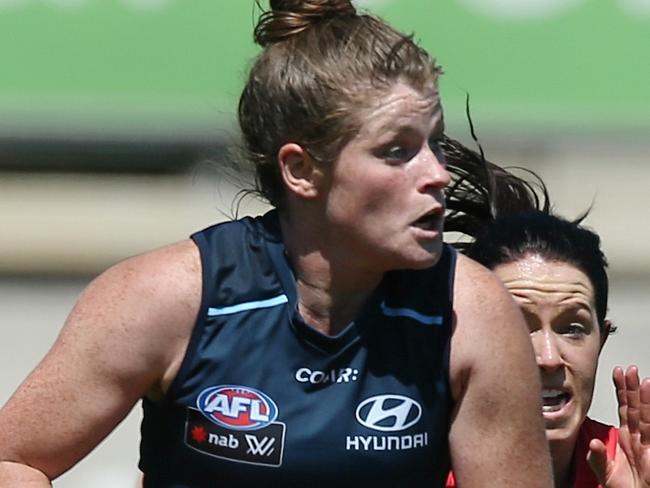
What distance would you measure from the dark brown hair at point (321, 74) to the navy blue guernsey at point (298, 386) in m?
0.23

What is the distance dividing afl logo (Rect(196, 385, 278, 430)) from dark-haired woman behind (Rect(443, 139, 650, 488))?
0.60m

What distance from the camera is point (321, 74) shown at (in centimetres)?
307

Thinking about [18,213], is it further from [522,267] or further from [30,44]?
[522,267]

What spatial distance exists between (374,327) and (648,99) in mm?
6266

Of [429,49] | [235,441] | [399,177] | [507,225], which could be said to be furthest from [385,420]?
[429,49]

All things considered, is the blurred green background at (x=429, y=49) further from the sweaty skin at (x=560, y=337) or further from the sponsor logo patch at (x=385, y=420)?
the sponsor logo patch at (x=385, y=420)

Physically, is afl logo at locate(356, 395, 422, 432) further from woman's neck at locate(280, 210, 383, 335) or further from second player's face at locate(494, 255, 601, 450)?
second player's face at locate(494, 255, 601, 450)

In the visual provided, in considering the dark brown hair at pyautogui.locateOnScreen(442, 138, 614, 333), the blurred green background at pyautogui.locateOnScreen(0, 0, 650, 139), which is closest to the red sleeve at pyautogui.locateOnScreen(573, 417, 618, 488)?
the dark brown hair at pyautogui.locateOnScreen(442, 138, 614, 333)

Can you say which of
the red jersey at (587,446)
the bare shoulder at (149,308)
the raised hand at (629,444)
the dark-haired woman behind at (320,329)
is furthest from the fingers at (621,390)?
the bare shoulder at (149,308)

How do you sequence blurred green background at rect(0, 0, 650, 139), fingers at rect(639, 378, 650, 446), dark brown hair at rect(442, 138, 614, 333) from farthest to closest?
blurred green background at rect(0, 0, 650, 139) < dark brown hair at rect(442, 138, 614, 333) < fingers at rect(639, 378, 650, 446)

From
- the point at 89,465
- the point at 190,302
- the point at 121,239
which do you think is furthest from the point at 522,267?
the point at 121,239

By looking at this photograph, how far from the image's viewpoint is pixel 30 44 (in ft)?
29.3

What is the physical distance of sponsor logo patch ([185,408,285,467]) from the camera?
3.13 m

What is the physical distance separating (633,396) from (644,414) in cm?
4
